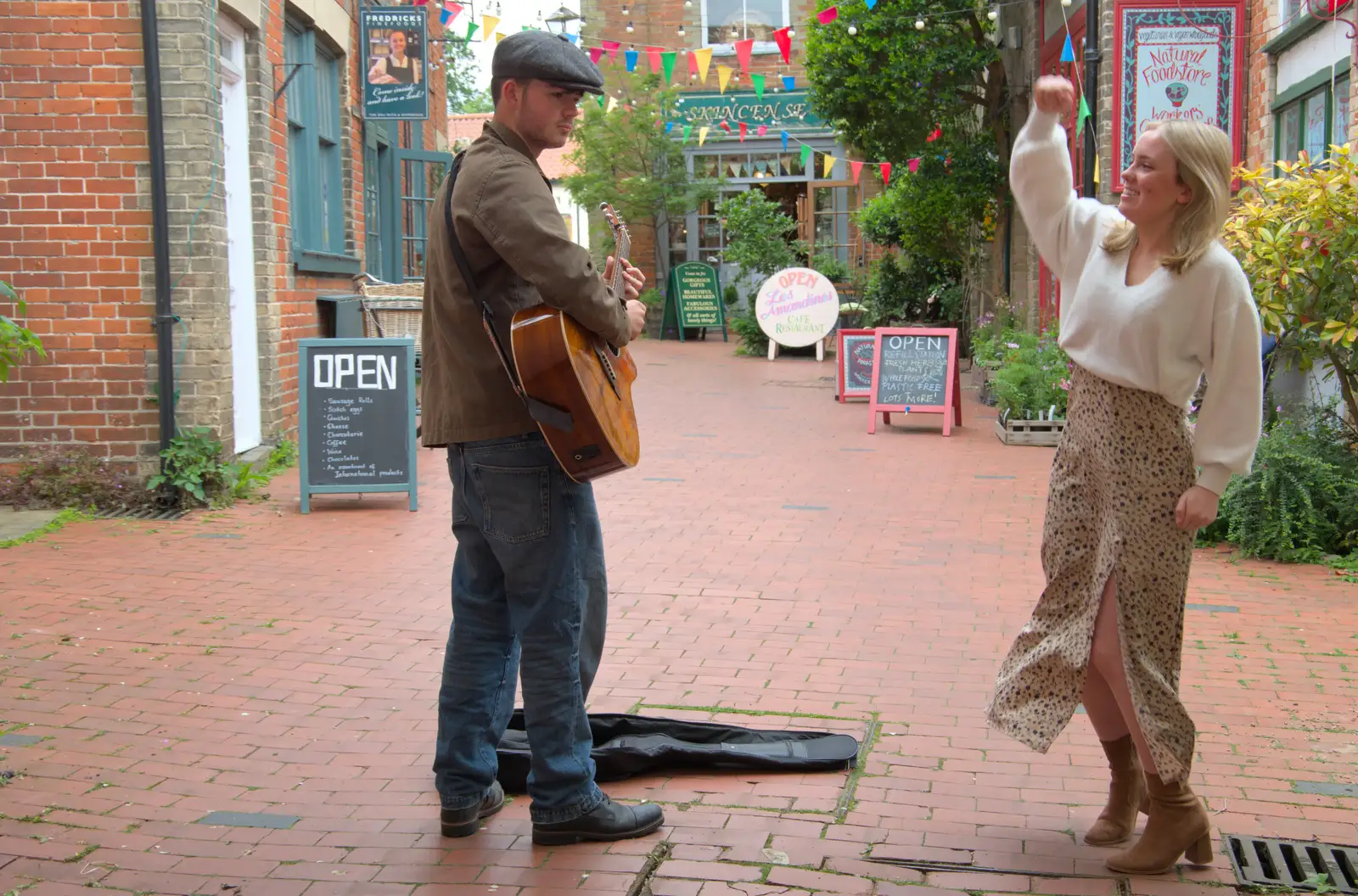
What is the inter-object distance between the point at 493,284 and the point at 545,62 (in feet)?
1.76

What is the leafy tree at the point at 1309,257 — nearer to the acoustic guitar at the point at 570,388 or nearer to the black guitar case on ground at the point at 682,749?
the black guitar case on ground at the point at 682,749

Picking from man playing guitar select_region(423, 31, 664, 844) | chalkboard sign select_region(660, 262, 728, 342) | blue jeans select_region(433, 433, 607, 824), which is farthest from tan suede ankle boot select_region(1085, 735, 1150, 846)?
chalkboard sign select_region(660, 262, 728, 342)

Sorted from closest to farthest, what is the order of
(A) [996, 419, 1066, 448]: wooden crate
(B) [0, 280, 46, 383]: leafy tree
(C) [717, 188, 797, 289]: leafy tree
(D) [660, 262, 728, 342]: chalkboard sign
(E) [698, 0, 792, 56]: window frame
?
(B) [0, 280, 46, 383]: leafy tree < (A) [996, 419, 1066, 448]: wooden crate < (C) [717, 188, 797, 289]: leafy tree < (D) [660, 262, 728, 342]: chalkboard sign < (E) [698, 0, 792, 56]: window frame

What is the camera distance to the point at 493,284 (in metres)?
3.26

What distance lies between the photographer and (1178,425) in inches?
128

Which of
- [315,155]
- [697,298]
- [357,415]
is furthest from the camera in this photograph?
[697,298]

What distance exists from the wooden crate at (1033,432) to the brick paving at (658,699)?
8.15 feet

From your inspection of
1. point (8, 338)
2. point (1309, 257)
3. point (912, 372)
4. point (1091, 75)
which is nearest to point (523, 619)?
point (8, 338)

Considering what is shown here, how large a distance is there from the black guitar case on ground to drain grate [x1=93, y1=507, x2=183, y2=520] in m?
4.45

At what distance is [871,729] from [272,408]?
6666 millimetres

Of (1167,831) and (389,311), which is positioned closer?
(1167,831)

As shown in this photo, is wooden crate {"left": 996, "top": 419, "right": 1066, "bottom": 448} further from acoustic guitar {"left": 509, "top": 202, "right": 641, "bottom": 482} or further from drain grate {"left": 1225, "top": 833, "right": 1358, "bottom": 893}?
acoustic guitar {"left": 509, "top": 202, "right": 641, "bottom": 482}

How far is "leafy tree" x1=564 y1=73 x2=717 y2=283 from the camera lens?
965 inches

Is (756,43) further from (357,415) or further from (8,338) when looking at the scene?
(8,338)
